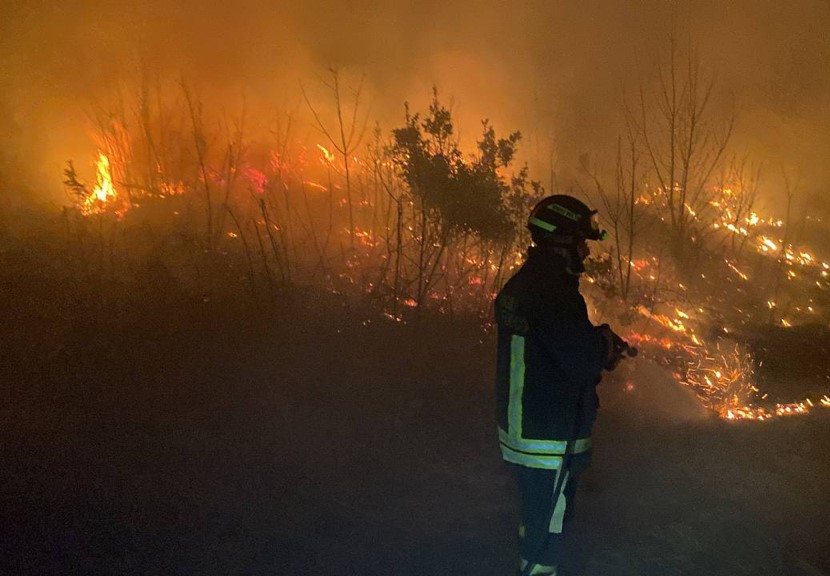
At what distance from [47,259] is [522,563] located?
7526 millimetres

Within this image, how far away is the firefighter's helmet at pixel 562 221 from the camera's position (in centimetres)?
249

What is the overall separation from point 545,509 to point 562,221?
1.26 metres

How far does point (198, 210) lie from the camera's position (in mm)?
10234

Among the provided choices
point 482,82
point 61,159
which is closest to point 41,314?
point 61,159

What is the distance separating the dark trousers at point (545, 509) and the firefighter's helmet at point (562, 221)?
0.96m

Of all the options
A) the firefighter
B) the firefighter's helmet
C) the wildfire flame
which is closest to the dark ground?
the firefighter

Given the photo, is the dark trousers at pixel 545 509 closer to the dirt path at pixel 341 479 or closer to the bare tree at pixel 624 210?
the dirt path at pixel 341 479

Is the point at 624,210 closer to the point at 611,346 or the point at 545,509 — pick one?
the point at 611,346

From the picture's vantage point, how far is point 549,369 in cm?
246

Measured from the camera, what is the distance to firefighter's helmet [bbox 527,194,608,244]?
8.18ft

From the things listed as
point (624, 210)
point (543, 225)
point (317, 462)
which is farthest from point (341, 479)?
point (624, 210)

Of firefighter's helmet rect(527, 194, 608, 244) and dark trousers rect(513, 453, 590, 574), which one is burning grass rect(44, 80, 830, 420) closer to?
dark trousers rect(513, 453, 590, 574)

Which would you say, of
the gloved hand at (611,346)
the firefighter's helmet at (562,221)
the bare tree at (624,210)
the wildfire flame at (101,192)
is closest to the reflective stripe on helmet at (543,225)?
the firefighter's helmet at (562,221)

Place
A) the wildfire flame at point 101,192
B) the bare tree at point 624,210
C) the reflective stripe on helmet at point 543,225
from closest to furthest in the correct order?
the reflective stripe on helmet at point 543,225
the bare tree at point 624,210
the wildfire flame at point 101,192
